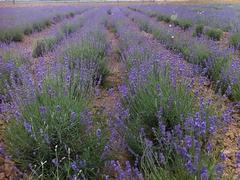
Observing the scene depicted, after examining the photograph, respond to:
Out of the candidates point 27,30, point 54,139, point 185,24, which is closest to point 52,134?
point 54,139

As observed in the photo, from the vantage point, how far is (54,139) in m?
2.44

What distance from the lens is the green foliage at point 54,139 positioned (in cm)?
232

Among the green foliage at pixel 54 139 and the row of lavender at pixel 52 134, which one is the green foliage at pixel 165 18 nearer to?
the row of lavender at pixel 52 134

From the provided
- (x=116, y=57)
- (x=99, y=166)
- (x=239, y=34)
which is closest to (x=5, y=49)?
(x=116, y=57)

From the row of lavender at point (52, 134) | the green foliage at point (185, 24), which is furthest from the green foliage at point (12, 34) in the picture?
the row of lavender at point (52, 134)

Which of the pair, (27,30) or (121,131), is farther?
(27,30)

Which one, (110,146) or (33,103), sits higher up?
(33,103)

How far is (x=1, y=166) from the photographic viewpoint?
8.21ft

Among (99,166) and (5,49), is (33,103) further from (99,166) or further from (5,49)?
(5,49)

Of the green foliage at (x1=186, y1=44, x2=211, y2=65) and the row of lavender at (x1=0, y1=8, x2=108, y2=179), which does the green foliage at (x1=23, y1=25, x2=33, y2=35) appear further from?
the row of lavender at (x1=0, y1=8, x2=108, y2=179)

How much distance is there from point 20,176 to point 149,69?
1660 millimetres

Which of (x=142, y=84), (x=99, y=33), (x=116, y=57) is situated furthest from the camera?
(x=99, y=33)

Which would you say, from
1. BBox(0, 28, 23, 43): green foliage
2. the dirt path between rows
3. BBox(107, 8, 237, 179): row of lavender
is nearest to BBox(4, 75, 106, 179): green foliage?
BBox(107, 8, 237, 179): row of lavender

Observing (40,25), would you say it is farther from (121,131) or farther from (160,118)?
(160,118)
